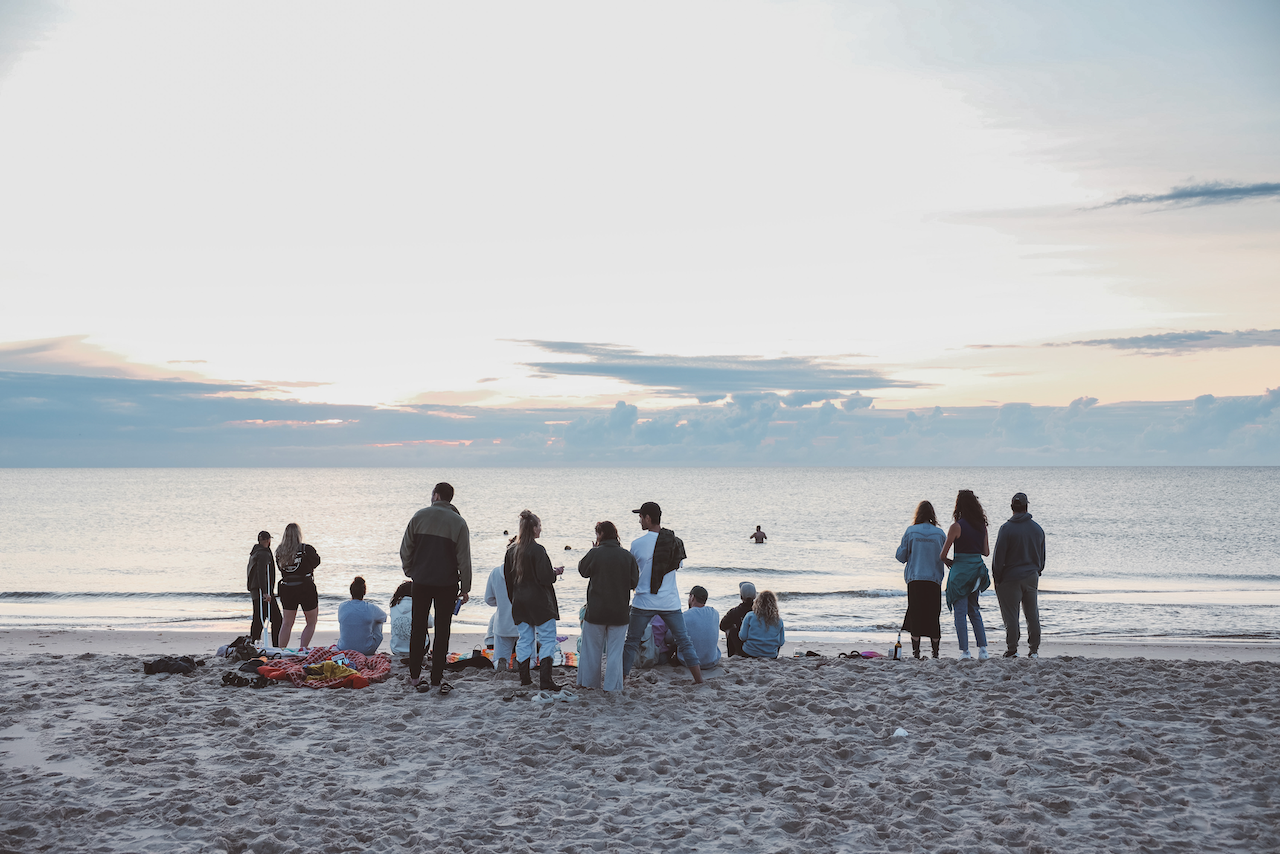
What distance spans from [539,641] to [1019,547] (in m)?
5.61

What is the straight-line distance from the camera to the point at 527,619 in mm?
7570

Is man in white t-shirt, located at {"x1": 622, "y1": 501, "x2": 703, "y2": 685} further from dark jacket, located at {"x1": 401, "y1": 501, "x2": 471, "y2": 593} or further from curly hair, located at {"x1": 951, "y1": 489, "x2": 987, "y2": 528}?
curly hair, located at {"x1": 951, "y1": 489, "x2": 987, "y2": 528}

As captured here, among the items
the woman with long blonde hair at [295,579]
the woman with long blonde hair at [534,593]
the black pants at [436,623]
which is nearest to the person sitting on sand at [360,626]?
the woman with long blonde hair at [295,579]

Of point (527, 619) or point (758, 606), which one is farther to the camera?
point (758, 606)

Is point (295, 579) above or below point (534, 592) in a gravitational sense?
below

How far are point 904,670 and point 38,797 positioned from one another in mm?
7563

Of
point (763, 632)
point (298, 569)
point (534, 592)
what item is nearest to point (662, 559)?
point (534, 592)

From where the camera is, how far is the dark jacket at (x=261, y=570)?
10000mm

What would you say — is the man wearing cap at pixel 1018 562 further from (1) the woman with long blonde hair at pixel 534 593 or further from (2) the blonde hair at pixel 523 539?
(2) the blonde hair at pixel 523 539

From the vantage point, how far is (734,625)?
32.4 feet

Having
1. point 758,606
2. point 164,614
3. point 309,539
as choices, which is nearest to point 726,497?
point 309,539

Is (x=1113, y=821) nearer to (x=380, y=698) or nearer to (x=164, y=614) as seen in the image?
(x=380, y=698)

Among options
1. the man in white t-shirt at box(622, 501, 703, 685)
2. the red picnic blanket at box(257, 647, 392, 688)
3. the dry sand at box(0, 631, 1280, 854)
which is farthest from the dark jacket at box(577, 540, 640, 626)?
the red picnic blanket at box(257, 647, 392, 688)

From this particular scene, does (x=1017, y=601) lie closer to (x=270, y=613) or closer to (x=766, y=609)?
(x=766, y=609)
